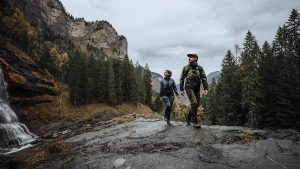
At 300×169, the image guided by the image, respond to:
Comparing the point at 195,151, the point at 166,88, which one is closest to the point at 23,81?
the point at 166,88

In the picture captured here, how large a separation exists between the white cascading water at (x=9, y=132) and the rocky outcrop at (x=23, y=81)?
2.46 m

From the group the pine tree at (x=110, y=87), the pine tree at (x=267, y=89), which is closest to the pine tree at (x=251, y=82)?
the pine tree at (x=267, y=89)

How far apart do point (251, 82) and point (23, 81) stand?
41.5 metres

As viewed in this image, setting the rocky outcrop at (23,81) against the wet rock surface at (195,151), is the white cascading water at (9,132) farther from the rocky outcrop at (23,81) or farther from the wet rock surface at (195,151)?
the wet rock surface at (195,151)

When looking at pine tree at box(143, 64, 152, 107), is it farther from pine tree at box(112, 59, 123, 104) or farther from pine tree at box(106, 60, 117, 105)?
pine tree at box(106, 60, 117, 105)

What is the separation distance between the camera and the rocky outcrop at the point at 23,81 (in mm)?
48656

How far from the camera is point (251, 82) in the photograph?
1590 inches

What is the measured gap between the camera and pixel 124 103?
79.1 meters

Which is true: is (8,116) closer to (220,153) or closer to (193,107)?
(193,107)

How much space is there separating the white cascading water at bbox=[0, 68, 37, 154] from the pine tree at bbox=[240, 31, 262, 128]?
30.4 m

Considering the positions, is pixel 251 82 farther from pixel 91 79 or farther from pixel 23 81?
pixel 91 79

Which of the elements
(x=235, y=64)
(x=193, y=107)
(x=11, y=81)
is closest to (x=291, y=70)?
(x=235, y=64)

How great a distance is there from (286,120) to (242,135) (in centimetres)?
3195

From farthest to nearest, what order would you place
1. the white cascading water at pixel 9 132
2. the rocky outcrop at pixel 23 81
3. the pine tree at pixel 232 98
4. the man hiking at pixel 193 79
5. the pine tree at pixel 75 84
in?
the pine tree at pixel 75 84 → the rocky outcrop at pixel 23 81 → the pine tree at pixel 232 98 → the white cascading water at pixel 9 132 → the man hiking at pixel 193 79
